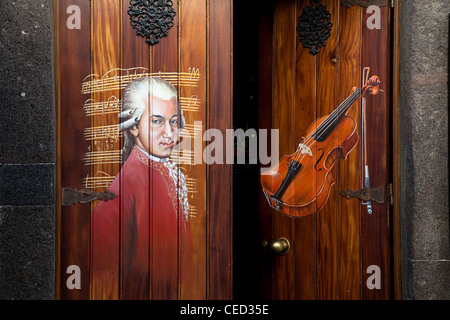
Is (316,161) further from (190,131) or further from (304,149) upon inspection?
(190,131)

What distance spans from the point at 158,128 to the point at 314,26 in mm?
1248

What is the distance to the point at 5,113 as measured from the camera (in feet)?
6.98

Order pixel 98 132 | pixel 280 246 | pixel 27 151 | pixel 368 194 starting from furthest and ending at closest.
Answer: pixel 280 246 → pixel 368 194 → pixel 98 132 → pixel 27 151

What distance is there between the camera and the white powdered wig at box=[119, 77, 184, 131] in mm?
2246

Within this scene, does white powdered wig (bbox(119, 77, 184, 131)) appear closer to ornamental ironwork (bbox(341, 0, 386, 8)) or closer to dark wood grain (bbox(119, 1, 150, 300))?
dark wood grain (bbox(119, 1, 150, 300))

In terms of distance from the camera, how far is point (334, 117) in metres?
2.45

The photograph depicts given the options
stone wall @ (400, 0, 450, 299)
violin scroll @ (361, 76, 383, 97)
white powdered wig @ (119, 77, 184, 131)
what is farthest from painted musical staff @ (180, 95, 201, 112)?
stone wall @ (400, 0, 450, 299)

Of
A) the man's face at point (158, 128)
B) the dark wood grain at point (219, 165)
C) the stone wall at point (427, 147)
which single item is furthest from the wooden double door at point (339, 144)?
the man's face at point (158, 128)

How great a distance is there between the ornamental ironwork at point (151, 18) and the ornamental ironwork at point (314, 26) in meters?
0.87

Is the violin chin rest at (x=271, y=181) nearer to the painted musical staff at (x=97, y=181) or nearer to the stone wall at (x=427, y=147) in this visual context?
the stone wall at (x=427, y=147)

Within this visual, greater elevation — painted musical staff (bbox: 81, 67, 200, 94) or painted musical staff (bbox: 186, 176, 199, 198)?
painted musical staff (bbox: 81, 67, 200, 94)

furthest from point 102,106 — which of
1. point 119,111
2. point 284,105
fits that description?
point 284,105

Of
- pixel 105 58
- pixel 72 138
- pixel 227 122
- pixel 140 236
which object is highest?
pixel 105 58

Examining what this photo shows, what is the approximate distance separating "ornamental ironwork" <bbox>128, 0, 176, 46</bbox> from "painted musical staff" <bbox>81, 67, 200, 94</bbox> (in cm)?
20
